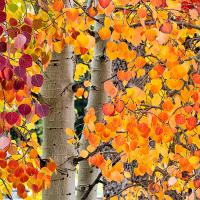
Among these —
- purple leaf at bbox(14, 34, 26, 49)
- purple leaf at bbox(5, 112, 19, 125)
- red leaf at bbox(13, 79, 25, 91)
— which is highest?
purple leaf at bbox(14, 34, 26, 49)

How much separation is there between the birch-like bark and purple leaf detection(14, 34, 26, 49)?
1388 mm

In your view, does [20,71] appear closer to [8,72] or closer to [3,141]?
[8,72]

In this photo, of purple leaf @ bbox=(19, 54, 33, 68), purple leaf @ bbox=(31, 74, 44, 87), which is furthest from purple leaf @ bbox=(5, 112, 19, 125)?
purple leaf @ bbox=(19, 54, 33, 68)

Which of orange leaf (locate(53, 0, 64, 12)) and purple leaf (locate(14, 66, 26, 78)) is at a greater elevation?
orange leaf (locate(53, 0, 64, 12))

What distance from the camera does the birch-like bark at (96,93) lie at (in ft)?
10.4

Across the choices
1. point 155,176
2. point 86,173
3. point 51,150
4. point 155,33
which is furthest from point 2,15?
point 155,176

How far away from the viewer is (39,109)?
2.04m

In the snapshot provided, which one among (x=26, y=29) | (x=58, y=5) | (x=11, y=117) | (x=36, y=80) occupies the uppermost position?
(x=58, y=5)

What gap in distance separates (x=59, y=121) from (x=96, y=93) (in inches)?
14.3

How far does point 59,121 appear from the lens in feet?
9.70

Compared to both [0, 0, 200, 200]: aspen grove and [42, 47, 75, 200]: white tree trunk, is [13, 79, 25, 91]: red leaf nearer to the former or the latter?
[0, 0, 200, 200]: aspen grove

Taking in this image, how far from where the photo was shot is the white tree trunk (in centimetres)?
294

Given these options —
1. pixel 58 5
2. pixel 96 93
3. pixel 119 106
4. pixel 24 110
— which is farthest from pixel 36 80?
pixel 96 93

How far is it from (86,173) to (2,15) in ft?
5.74
